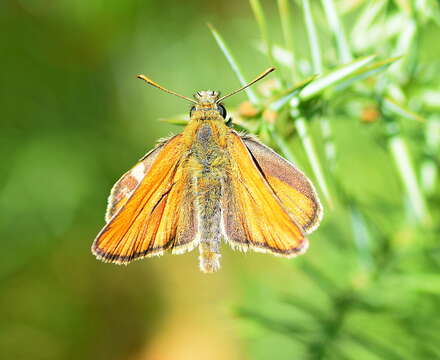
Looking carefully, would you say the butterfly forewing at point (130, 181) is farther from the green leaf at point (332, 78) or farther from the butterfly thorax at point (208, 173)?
the green leaf at point (332, 78)

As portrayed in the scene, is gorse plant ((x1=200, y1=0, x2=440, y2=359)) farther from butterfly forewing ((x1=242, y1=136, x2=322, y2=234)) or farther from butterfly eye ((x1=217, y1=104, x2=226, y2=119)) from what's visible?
butterfly eye ((x1=217, y1=104, x2=226, y2=119))

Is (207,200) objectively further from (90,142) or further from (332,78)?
(90,142)

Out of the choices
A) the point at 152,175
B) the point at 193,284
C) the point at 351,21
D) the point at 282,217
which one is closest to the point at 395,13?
the point at 282,217

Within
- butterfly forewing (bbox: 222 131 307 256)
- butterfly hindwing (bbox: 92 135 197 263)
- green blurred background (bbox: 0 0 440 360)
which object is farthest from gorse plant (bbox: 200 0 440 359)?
green blurred background (bbox: 0 0 440 360)

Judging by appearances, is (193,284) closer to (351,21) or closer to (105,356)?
(105,356)

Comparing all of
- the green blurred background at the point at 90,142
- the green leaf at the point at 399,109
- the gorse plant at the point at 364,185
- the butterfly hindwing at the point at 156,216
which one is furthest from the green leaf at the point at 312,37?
the green blurred background at the point at 90,142

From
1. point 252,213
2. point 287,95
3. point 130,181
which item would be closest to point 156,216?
point 130,181
